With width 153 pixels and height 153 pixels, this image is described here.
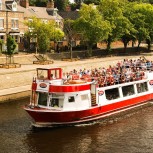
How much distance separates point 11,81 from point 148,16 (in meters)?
48.6

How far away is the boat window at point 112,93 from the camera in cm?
3487

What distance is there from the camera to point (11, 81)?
45688mm

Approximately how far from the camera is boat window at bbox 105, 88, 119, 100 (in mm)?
34869

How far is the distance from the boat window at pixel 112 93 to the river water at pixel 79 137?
7.54 ft

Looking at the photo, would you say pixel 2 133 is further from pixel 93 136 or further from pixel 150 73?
pixel 150 73

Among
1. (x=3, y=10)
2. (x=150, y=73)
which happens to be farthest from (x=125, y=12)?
(x=150, y=73)

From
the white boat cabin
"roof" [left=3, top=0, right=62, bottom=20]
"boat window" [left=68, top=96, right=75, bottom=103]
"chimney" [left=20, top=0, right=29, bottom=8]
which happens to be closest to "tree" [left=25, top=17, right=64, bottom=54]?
"roof" [left=3, top=0, right=62, bottom=20]

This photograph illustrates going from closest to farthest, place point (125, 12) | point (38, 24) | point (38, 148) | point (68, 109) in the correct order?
point (38, 148)
point (68, 109)
point (38, 24)
point (125, 12)

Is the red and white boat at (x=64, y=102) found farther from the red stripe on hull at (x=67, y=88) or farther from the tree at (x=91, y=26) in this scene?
the tree at (x=91, y=26)

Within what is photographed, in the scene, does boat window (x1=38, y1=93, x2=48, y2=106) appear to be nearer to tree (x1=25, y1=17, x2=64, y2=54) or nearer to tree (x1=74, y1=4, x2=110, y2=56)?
tree (x1=25, y1=17, x2=64, y2=54)

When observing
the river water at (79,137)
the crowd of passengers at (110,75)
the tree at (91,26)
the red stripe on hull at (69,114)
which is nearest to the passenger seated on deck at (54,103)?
the red stripe on hull at (69,114)

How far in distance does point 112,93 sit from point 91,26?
37055 millimetres

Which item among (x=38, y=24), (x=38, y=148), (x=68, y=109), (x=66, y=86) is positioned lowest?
(x=38, y=148)

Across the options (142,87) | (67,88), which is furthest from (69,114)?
(142,87)
